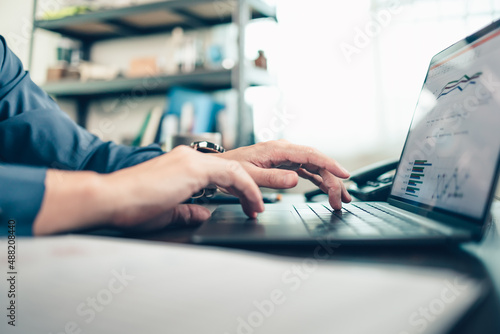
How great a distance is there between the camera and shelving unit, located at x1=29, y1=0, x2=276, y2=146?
177cm

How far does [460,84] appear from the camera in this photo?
0.53 meters

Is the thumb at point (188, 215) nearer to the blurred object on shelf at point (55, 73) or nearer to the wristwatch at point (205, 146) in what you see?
the wristwatch at point (205, 146)

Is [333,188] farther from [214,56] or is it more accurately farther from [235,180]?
[214,56]

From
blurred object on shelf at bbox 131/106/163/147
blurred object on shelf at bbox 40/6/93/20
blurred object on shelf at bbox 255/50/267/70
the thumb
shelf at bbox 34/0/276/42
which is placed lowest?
the thumb

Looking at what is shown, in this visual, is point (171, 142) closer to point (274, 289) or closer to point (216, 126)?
point (274, 289)

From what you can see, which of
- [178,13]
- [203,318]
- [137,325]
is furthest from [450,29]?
[137,325]

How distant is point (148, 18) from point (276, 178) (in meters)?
1.94

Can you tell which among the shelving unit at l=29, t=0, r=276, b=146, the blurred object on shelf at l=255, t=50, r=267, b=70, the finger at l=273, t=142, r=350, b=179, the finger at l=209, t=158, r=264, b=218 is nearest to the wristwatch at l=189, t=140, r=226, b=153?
the finger at l=273, t=142, r=350, b=179

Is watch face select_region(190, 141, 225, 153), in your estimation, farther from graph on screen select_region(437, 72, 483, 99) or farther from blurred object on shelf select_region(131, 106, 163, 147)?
blurred object on shelf select_region(131, 106, 163, 147)

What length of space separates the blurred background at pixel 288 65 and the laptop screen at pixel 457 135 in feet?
3.81

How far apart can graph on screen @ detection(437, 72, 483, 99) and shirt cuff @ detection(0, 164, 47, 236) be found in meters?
0.56

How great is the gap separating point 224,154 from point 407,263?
48 centimetres

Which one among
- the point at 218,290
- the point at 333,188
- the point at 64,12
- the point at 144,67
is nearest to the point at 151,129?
the point at 144,67

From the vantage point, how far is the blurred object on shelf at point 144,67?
2109 millimetres
